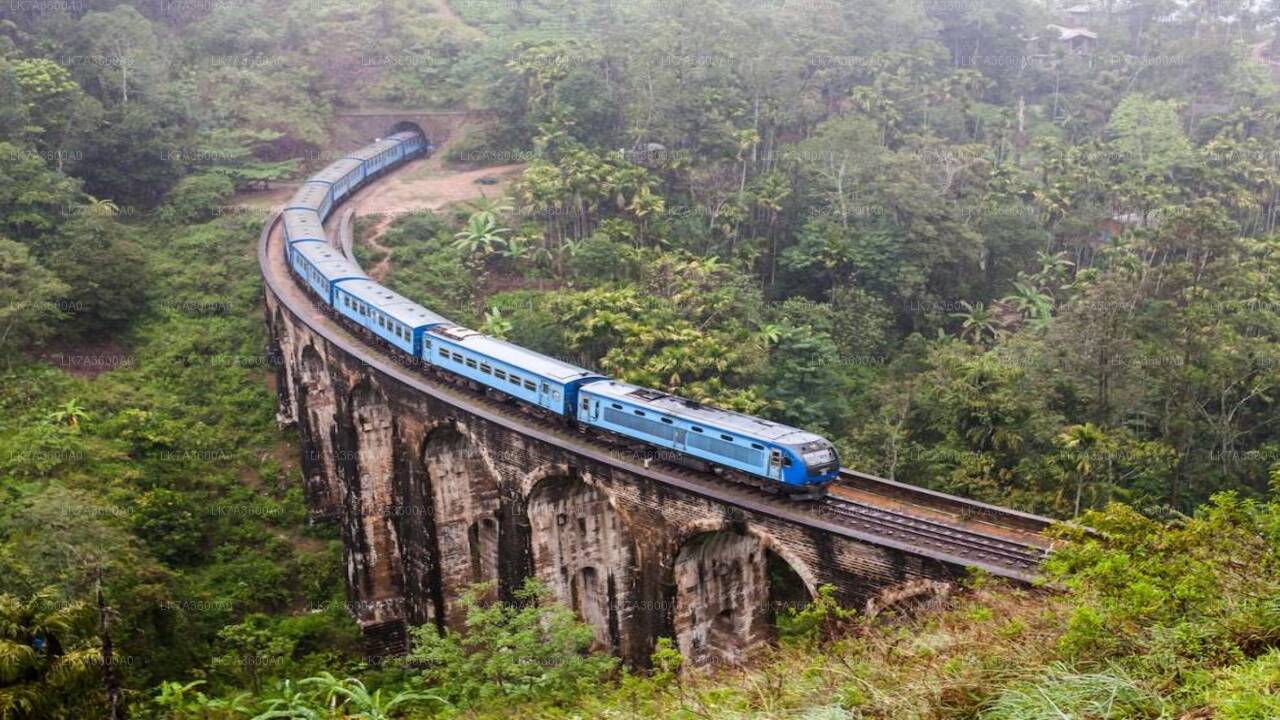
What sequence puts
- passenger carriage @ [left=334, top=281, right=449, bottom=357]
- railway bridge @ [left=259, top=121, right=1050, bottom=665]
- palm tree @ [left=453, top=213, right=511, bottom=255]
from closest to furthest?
railway bridge @ [left=259, top=121, right=1050, bottom=665], passenger carriage @ [left=334, top=281, right=449, bottom=357], palm tree @ [left=453, top=213, right=511, bottom=255]

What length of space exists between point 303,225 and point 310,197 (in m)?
6.36

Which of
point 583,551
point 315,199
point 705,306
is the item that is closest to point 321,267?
point 315,199

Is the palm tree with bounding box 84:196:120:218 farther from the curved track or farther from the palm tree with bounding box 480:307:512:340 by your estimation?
the curved track

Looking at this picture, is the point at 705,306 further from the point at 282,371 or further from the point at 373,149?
the point at 373,149

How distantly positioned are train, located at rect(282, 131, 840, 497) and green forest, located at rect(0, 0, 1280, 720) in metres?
3.86

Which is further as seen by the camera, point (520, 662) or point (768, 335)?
point (768, 335)

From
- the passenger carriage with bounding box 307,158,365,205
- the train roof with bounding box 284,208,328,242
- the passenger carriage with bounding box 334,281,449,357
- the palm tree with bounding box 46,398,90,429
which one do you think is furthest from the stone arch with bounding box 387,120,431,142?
the passenger carriage with bounding box 334,281,449,357

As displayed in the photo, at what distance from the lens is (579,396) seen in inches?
1086

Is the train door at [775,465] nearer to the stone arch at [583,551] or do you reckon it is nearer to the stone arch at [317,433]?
the stone arch at [583,551]

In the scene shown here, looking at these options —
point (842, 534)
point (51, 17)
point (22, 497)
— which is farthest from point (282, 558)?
point (51, 17)

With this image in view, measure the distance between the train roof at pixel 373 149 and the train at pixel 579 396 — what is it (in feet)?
67.1

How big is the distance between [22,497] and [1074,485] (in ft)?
102

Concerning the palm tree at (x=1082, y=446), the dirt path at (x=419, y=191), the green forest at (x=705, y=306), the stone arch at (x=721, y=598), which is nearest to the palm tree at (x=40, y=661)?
the green forest at (x=705, y=306)

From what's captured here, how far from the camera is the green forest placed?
14.9m
